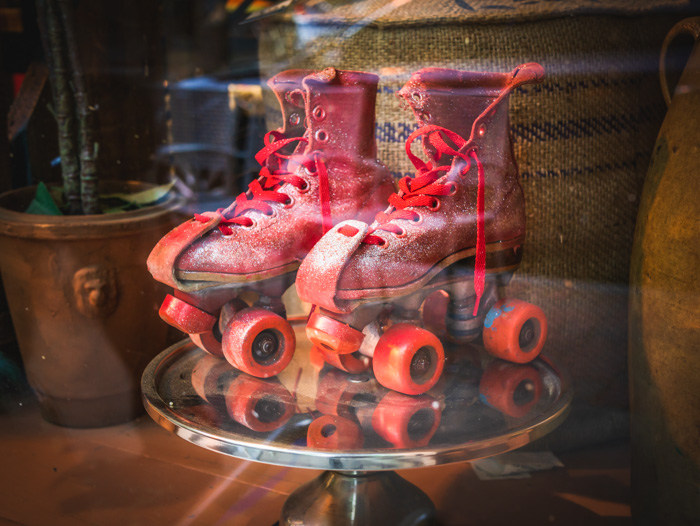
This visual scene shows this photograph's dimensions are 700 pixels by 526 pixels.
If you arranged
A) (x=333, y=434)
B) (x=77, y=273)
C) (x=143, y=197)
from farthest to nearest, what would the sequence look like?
(x=143, y=197) < (x=77, y=273) < (x=333, y=434)

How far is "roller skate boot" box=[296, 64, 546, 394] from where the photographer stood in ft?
2.10

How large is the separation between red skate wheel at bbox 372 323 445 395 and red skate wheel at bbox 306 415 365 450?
0.21 feet

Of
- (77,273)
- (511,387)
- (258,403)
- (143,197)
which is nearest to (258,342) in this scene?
(258,403)

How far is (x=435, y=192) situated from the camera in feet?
2.24

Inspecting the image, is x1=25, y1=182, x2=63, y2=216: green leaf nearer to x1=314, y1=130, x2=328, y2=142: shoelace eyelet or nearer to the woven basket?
the woven basket

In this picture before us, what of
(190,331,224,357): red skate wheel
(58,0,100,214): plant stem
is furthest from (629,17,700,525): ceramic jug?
(58,0,100,214): plant stem

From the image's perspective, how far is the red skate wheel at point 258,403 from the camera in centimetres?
64

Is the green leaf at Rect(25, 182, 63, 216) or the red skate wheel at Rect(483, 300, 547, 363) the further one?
the green leaf at Rect(25, 182, 63, 216)

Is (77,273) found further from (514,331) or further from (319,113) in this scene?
(514,331)

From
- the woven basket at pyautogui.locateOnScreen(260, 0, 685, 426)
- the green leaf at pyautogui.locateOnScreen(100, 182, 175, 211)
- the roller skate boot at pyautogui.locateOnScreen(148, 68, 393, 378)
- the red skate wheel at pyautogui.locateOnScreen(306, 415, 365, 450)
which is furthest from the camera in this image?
the green leaf at pyautogui.locateOnScreen(100, 182, 175, 211)

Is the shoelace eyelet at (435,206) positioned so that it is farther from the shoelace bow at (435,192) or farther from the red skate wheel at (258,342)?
the red skate wheel at (258,342)

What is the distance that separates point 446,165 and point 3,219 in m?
0.84

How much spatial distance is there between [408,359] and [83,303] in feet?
2.48

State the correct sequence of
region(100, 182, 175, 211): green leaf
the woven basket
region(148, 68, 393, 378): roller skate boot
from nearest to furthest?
region(148, 68, 393, 378): roller skate boot → the woven basket → region(100, 182, 175, 211): green leaf
